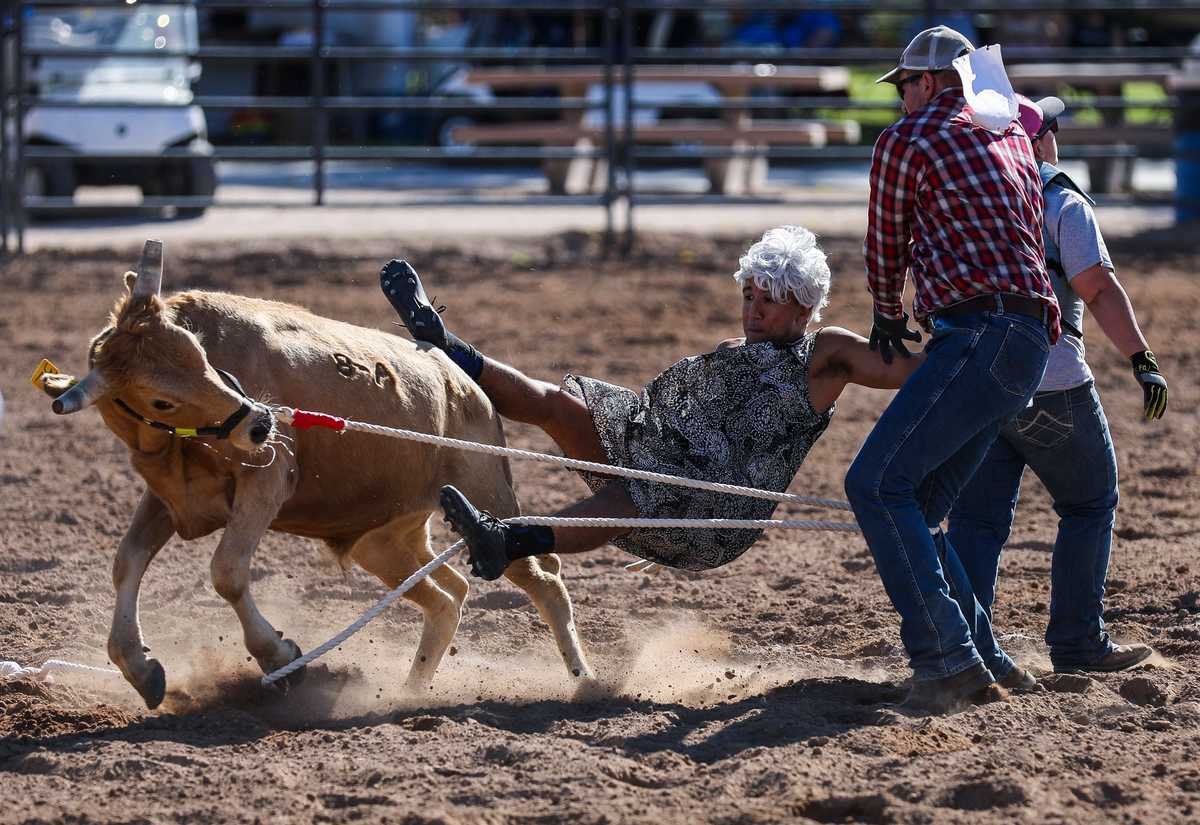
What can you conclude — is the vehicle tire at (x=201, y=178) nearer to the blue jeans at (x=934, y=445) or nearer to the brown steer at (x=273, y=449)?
the brown steer at (x=273, y=449)

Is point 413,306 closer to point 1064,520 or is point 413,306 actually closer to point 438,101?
point 1064,520

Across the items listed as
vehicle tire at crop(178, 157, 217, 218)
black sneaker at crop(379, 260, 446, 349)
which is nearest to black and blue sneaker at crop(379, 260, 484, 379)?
black sneaker at crop(379, 260, 446, 349)

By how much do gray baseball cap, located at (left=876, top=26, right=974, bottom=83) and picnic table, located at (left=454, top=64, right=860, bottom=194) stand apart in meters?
9.04

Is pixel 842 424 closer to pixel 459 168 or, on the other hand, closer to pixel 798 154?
pixel 798 154

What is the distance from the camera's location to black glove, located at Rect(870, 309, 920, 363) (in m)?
4.42

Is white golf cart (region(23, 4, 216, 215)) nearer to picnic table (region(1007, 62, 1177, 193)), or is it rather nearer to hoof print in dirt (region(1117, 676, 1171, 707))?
picnic table (region(1007, 62, 1177, 193))

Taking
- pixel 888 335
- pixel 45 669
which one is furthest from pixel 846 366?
pixel 45 669

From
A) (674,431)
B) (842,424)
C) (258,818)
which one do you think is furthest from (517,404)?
(842,424)

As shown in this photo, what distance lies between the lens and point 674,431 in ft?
15.9

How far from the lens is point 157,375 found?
164 inches

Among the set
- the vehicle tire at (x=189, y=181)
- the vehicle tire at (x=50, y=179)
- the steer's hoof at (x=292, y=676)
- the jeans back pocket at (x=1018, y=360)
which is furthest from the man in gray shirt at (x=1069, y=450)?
the vehicle tire at (x=50, y=179)

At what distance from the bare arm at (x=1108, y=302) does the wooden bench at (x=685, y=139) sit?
9.22 metres

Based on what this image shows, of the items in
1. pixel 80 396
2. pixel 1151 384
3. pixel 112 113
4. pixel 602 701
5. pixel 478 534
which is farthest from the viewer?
pixel 112 113

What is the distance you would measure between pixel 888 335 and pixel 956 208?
45 cm
